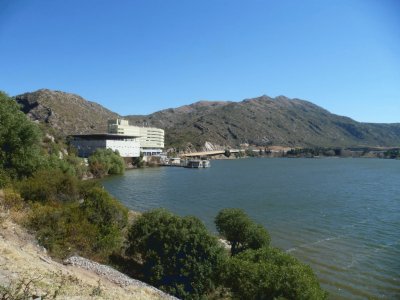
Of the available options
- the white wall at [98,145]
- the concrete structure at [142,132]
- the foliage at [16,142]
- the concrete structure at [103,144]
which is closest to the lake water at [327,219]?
the foliage at [16,142]

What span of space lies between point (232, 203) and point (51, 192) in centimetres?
3217

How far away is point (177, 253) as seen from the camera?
22.1m

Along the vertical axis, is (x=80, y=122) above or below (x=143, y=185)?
above

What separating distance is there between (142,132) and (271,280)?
17838cm

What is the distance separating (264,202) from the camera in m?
57.3

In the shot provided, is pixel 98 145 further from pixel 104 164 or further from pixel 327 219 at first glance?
pixel 327 219

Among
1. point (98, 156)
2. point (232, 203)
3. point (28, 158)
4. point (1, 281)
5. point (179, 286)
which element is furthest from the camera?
point (98, 156)

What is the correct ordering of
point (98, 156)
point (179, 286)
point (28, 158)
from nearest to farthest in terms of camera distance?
1. point (179, 286)
2. point (28, 158)
3. point (98, 156)

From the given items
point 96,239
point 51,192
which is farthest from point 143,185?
point 96,239

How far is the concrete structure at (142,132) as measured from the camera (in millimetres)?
174500

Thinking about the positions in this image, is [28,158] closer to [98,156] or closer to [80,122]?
[98,156]

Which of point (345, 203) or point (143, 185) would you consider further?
point (143, 185)

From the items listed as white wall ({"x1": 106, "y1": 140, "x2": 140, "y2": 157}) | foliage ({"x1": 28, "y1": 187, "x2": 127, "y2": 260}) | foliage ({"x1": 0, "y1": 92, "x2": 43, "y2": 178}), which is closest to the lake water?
foliage ({"x1": 28, "y1": 187, "x2": 127, "y2": 260})

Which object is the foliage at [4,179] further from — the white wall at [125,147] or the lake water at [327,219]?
the white wall at [125,147]
